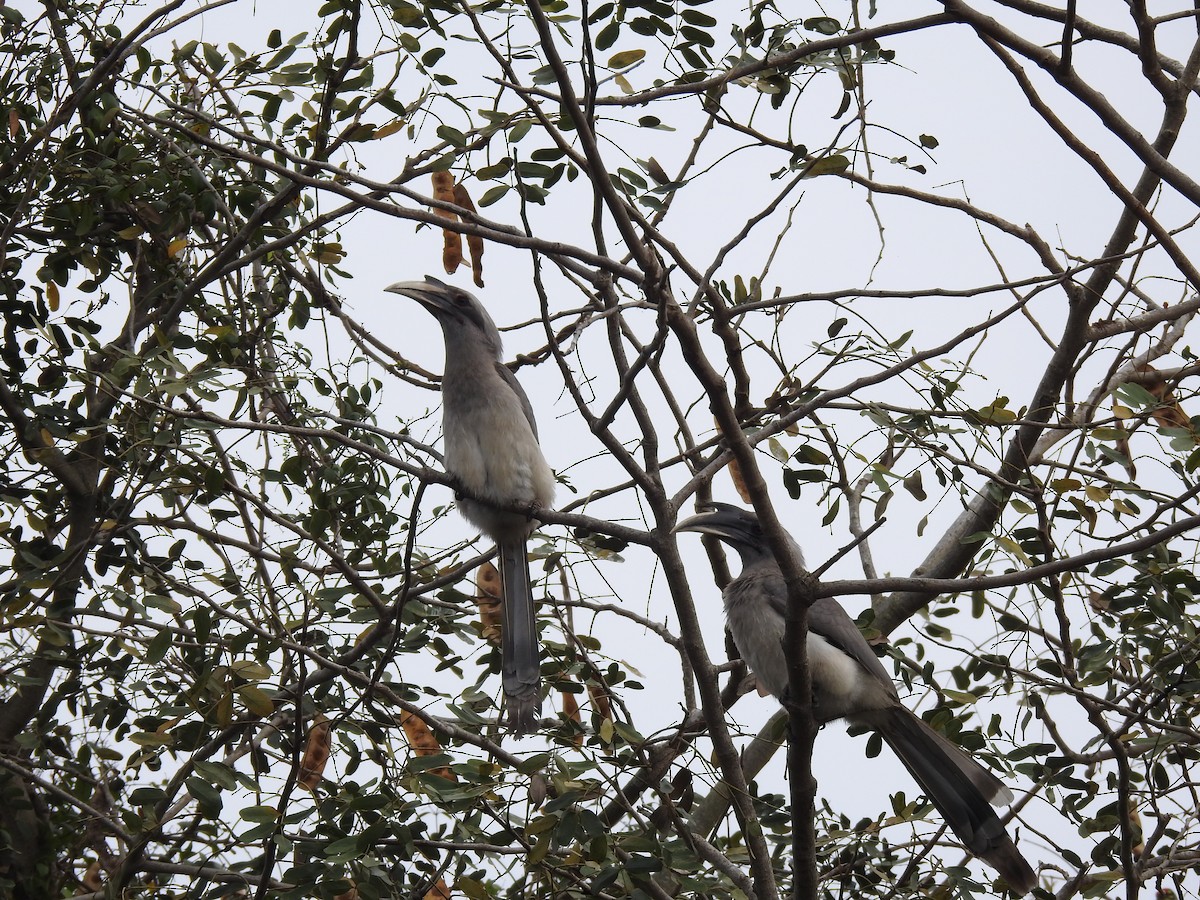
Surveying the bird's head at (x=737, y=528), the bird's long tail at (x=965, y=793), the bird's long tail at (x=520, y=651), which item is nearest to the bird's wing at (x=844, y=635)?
the bird's long tail at (x=965, y=793)

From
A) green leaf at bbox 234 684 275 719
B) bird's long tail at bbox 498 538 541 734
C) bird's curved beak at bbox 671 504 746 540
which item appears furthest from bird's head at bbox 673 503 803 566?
green leaf at bbox 234 684 275 719

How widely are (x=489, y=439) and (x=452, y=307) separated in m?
0.79

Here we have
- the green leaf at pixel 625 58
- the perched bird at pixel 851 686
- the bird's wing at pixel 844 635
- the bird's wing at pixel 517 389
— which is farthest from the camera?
the bird's wing at pixel 517 389

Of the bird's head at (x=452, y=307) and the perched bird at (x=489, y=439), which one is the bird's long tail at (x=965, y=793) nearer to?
the perched bird at (x=489, y=439)

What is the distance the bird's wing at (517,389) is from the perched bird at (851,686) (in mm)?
934

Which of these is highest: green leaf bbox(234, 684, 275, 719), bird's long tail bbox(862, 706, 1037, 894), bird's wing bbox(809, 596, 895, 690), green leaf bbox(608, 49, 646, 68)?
green leaf bbox(608, 49, 646, 68)

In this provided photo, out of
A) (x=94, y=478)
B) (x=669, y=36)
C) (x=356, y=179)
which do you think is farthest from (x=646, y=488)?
(x=94, y=478)

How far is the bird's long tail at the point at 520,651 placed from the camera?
4062 millimetres

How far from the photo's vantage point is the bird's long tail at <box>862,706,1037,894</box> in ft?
12.9

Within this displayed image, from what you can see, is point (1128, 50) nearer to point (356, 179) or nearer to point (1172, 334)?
point (1172, 334)

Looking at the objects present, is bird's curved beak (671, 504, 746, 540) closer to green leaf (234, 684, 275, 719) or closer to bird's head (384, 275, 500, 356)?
bird's head (384, 275, 500, 356)

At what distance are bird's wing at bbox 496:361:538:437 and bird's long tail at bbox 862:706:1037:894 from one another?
2069 millimetres

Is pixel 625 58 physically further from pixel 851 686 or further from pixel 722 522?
pixel 851 686

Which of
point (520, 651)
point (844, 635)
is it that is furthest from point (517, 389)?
point (844, 635)
